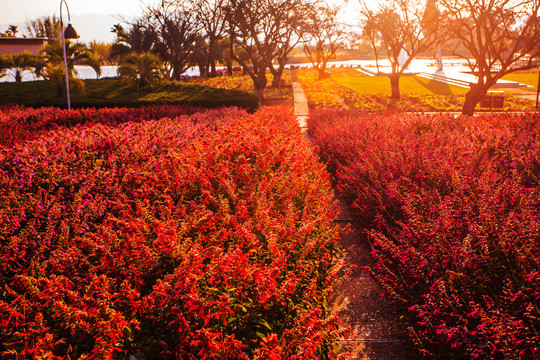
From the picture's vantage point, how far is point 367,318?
4.48 metres

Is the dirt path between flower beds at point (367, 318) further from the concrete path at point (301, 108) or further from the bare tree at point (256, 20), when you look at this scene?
the bare tree at point (256, 20)

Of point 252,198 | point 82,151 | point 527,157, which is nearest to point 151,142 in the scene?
point 82,151

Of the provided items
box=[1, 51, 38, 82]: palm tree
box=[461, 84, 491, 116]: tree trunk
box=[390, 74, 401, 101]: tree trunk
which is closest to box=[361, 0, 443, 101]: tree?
box=[390, 74, 401, 101]: tree trunk

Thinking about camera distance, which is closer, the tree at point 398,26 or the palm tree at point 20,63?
the tree at point 398,26

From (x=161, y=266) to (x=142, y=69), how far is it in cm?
2541

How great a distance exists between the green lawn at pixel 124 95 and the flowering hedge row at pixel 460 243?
1285 centimetres

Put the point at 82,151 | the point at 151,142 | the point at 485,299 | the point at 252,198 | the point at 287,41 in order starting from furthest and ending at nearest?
the point at 287,41
the point at 151,142
the point at 82,151
the point at 252,198
the point at 485,299

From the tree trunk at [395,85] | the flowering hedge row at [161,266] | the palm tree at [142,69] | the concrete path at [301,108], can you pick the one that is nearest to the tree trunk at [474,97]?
the concrete path at [301,108]

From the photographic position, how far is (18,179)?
16.6 ft

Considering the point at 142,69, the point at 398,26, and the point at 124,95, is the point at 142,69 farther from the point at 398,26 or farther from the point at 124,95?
the point at 398,26

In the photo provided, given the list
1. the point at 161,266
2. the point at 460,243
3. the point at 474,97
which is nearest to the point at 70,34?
the point at 161,266

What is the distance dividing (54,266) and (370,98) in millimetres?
26705

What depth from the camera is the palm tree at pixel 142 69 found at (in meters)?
26.1

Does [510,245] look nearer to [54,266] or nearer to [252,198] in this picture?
[252,198]
